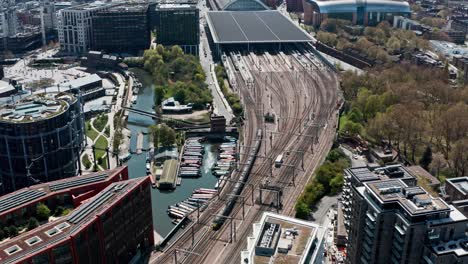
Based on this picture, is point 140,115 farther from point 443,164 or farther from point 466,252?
point 466,252

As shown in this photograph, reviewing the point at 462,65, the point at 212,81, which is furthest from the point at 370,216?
the point at 462,65

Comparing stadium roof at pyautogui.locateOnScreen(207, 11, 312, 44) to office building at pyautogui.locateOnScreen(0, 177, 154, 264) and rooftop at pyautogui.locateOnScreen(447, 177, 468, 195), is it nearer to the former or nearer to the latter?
office building at pyautogui.locateOnScreen(0, 177, 154, 264)

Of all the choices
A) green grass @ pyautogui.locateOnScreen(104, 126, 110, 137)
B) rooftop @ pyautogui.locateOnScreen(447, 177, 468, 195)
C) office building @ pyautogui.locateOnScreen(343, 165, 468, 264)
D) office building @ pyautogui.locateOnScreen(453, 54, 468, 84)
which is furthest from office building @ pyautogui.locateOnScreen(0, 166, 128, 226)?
office building @ pyautogui.locateOnScreen(453, 54, 468, 84)

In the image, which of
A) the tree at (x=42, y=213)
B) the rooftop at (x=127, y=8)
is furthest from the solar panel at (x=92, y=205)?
the rooftop at (x=127, y=8)

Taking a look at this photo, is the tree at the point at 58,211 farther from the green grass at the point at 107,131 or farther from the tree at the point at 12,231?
the green grass at the point at 107,131

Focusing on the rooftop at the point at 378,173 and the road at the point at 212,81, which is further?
the road at the point at 212,81

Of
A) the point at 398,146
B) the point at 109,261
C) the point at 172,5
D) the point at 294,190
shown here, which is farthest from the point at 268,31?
the point at 109,261
